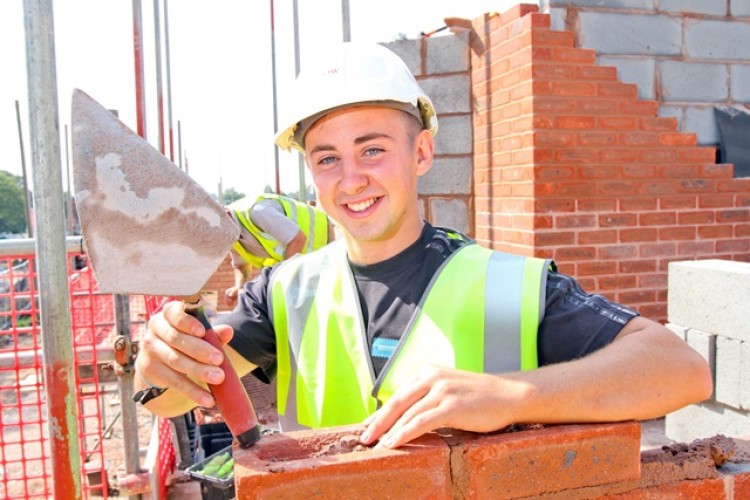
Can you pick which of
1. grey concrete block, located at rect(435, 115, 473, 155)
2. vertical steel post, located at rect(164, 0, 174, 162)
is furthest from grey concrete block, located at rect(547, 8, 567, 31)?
vertical steel post, located at rect(164, 0, 174, 162)

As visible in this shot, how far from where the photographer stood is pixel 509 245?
16.5 ft

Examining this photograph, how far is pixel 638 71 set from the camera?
5008 mm

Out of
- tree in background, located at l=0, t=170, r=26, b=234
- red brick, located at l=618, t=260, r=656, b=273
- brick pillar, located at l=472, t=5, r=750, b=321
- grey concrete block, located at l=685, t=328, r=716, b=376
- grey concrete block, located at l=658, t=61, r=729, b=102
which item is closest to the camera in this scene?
grey concrete block, located at l=685, t=328, r=716, b=376

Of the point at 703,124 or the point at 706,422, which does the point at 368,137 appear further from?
the point at 703,124

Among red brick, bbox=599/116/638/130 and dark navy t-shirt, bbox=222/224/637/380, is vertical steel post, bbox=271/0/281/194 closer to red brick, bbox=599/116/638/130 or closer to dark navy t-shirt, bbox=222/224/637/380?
red brick, bbox=599/116/638/130

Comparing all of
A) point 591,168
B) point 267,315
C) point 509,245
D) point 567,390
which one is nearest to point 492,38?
point 591,168

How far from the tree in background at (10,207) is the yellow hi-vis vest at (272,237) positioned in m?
38.9

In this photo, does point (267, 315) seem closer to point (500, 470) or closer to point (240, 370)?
point (240, 370)

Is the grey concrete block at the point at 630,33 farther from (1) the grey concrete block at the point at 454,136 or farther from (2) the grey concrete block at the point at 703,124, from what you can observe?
(1) the grey concrete block at the point at 454,136

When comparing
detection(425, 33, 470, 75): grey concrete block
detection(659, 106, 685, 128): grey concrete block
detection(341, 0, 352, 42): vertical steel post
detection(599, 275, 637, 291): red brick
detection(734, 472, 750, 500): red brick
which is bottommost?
detection(734, 472, 750, 500): red brick

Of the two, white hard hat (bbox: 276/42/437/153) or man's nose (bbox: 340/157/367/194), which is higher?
white hard hat (bbox: 276/42/437/153)

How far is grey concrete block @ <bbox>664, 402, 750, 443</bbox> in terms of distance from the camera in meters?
4.02

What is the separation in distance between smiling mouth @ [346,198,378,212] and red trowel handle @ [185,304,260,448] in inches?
23.3

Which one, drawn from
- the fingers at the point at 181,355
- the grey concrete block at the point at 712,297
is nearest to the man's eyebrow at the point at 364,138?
the fingers at the point at 181,355
